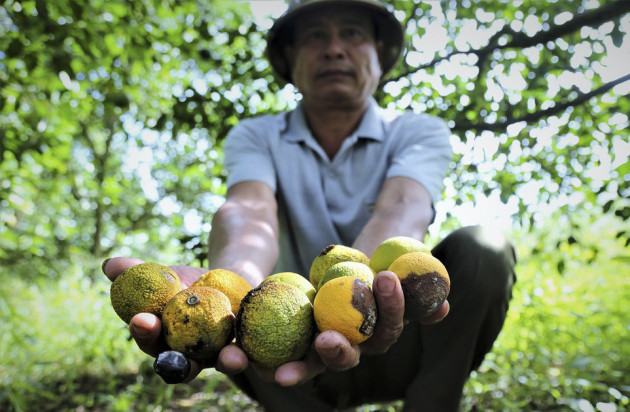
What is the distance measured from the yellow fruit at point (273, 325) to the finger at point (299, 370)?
34 mm

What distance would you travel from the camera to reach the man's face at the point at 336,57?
2932mm

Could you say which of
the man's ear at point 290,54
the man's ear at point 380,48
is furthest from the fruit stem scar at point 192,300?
the man's ear at point 380,48

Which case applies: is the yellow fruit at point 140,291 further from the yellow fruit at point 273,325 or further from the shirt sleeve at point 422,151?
the shirt sleeve at point 422,151

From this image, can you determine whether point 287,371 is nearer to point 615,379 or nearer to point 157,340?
point 157,340

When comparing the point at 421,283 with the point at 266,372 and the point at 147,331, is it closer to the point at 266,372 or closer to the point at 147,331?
the point at 266,372

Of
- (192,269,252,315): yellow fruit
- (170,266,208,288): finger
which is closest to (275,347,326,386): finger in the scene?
(192,269,252,315): yellow fruit

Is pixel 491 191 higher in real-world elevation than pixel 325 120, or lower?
lower

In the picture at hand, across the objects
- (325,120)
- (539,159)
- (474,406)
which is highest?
(325,120)

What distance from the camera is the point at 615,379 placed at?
141 inches

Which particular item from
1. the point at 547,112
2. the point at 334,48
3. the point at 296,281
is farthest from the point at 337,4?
the point at 296,281

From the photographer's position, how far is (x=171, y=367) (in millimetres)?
1237

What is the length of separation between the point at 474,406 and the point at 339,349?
275 centimetres

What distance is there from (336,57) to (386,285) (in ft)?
6.69

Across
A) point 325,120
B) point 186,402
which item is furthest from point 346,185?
point 186,402
